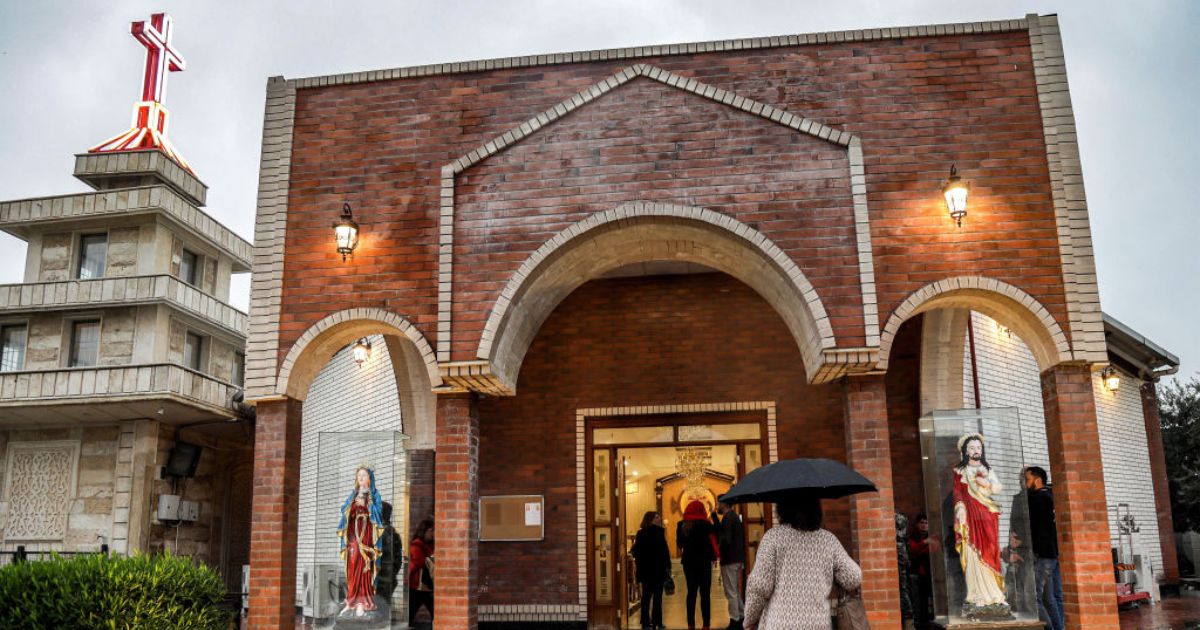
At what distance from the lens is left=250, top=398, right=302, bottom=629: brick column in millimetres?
8812

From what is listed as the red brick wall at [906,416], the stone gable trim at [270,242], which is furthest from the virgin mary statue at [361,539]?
the red brick wall at [906,416]

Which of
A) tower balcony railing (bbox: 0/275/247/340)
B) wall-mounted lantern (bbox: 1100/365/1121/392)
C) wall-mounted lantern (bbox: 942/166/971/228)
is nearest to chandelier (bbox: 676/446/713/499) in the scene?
wall-mounted lantern (bbox: 942/166/971/228)

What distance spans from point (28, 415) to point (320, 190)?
1275 centimetres

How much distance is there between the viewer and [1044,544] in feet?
28.8

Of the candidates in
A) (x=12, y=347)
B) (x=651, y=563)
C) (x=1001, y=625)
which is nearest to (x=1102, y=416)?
(x=651, y=563)

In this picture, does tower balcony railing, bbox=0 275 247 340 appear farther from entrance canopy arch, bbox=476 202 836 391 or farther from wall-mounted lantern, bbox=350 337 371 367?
entrance canopy arch, bbox=476 202 836 391

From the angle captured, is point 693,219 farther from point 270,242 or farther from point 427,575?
point 427,575

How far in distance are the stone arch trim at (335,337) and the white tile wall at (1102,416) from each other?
7465mm

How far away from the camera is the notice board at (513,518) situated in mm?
12133

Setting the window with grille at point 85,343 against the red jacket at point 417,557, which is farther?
the window with grille at point 85,343

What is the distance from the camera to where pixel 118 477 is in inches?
717

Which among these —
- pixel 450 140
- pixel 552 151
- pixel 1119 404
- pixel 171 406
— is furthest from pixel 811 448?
pixel 171 406

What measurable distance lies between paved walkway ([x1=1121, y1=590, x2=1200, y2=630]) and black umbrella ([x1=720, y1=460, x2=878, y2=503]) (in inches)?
310

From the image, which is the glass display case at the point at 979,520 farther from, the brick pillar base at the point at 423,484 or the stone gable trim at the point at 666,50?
the brick pillar base at the point at 423,484
